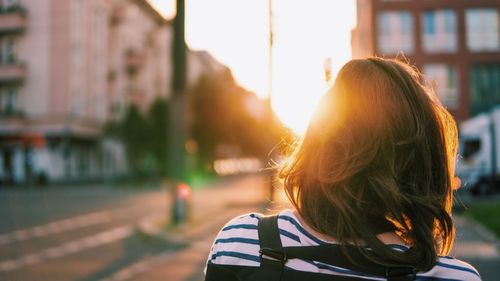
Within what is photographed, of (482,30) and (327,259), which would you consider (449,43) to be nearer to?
(482,30)

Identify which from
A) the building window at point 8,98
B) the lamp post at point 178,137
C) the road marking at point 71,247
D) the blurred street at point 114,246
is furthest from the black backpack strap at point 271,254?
the building window at point 8,98

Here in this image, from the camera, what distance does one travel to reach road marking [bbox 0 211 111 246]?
1223 centimetres

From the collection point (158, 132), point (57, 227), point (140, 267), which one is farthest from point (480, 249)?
point (158, 132)

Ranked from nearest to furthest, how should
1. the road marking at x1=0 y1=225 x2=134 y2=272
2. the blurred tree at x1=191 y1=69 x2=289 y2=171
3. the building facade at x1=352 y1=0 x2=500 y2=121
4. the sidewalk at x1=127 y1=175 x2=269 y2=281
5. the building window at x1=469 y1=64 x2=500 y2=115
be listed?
the sidewalk at x1=127 y1=175 x2=269 y2=281 < the road marking at x1=0 y1=225 x2=134 y2=272 < the building facade at x1=352 y1=0 x2=500 y2=121 < the building window at x1=469 y1=64 x2=500 y2=115 < the blurred tree at x1=191 y1=69 x2=289 y2=171

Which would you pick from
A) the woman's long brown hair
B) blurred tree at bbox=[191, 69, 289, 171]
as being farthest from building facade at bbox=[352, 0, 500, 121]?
the woman's long brown hair

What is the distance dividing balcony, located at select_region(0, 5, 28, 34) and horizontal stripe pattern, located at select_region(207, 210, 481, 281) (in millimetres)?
35627

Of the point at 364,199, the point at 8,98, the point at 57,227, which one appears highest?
the point at 8,98

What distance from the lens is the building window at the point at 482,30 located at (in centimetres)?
3406

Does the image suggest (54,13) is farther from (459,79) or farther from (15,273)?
(15,273)

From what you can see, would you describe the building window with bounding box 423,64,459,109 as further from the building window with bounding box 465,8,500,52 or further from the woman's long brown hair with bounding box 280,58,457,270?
the woman's long brown hair with bounding box 280,58,457,270

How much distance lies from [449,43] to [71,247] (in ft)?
98.6

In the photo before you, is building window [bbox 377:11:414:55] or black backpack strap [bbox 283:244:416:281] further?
building window [bbox 377:11:414:55]

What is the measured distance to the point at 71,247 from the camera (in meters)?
10.8

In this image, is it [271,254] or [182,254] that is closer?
[271,254]
